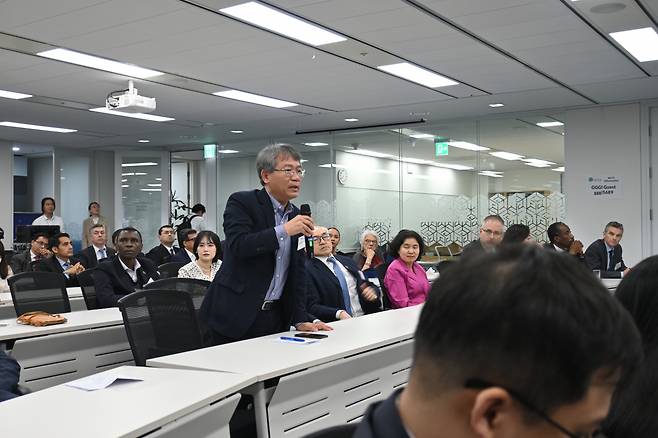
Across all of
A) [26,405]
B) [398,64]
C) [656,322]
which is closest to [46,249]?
[398,64]

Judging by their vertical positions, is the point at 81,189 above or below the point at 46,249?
above

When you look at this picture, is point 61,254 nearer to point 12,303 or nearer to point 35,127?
point 12,303

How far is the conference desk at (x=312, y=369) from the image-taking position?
2854 mm

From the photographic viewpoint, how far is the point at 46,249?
8.78 meters

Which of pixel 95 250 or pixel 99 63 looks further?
pixel 95 250

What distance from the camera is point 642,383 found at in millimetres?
1555

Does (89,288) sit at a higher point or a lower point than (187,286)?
lower

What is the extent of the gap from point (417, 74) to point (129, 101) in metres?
3.45

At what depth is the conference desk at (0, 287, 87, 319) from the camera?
5648mm

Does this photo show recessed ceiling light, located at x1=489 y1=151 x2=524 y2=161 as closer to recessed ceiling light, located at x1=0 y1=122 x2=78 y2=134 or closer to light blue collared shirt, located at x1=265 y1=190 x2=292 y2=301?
recessed ceiling light, located at x1=0 y1=122 x2=78 y2=134

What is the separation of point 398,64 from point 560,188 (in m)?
4.52

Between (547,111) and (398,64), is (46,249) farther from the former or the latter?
(547,111)

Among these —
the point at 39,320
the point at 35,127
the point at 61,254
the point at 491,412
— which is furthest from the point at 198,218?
the point at 491,412

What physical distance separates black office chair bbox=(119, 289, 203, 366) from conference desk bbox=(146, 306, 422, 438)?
1.46 feet
